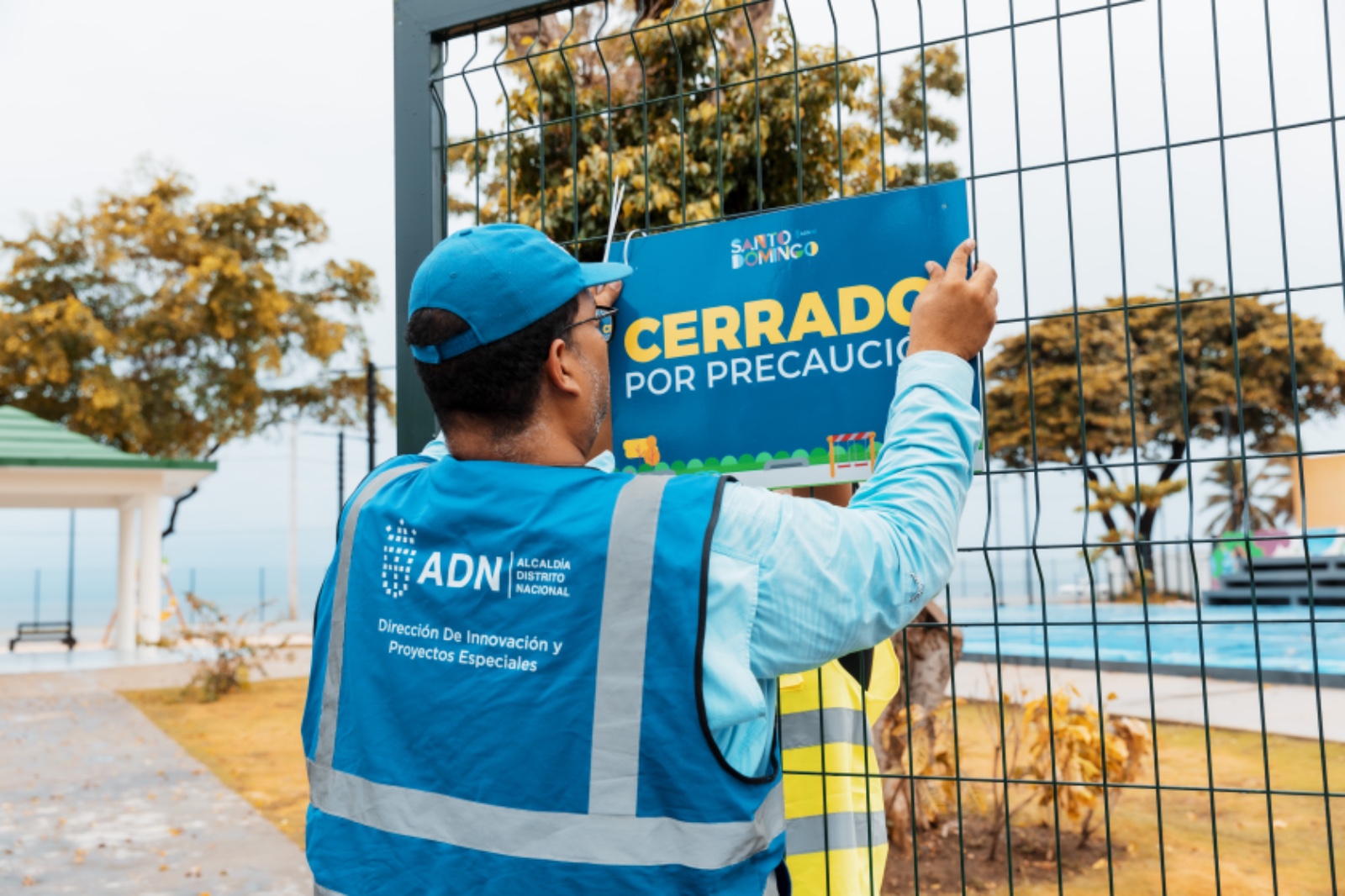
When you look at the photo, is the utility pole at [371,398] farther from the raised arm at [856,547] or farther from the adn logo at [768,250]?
the raised arm at [856,547]

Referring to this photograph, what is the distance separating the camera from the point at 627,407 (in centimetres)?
231

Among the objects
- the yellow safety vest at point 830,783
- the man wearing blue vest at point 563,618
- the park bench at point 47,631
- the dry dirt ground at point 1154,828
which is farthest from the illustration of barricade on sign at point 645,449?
the park bench at point 47,631

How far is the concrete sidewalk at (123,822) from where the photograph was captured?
5078 mm

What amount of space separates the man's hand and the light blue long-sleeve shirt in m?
0.29

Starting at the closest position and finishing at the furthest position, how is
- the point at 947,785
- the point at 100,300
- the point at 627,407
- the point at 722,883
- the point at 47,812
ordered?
1. the point at 722,883
2. the point at 627,407
3. the point at 947,785
4. the point at 47,812
5. the point at 100,300

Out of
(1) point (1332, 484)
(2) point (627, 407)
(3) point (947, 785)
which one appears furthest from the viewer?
(1) point (1332, 484)

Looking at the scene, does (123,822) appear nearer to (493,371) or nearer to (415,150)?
(415,150)

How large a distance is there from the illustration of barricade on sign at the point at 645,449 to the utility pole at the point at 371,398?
17931 millimetres

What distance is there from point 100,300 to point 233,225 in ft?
9.10

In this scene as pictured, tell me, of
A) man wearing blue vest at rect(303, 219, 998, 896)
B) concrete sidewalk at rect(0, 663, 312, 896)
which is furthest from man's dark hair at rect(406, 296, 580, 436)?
concrete sidewalk at rect(0, 663, 312, 896)

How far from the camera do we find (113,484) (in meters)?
15.9

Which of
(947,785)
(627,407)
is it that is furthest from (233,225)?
(627,407)

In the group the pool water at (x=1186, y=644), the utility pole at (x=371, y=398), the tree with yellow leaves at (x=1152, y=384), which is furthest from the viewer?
the tree with yellow leaves at (x=1152, y=384)

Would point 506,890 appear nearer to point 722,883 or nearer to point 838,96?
point 722,883
